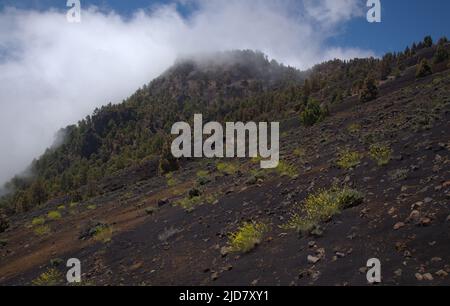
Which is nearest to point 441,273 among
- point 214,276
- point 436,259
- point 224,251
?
point 436,259

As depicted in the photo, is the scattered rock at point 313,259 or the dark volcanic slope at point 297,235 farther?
the scattered rock at point 313,259

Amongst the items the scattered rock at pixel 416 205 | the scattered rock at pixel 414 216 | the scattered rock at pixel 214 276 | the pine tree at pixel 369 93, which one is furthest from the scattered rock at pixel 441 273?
the pine tree at pixel 369 93

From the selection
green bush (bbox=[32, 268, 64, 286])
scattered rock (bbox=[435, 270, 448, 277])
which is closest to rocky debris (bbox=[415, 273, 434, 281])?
scattered rock (bbox=[435, 270, 448, 277])

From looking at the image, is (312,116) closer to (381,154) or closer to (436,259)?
(381,154)

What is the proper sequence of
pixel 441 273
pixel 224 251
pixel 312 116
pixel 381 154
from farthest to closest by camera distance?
pixel 312 116 < pixel 381 154 < pixel 224 251 < pixel 441 273

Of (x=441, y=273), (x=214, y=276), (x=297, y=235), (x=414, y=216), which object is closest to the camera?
(x=441, y=273)

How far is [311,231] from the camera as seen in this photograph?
11.1 m

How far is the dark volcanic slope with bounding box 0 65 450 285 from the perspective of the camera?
880 centimetres

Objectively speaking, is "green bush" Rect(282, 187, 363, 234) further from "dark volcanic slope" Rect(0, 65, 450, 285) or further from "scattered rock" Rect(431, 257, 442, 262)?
"scattered rock" Rect(431, 257, 442, 262)

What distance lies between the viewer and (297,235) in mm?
11430

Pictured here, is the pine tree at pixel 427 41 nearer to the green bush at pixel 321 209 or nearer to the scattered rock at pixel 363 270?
the green bush at pixel 321 209

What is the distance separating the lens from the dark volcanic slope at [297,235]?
28.9ft
